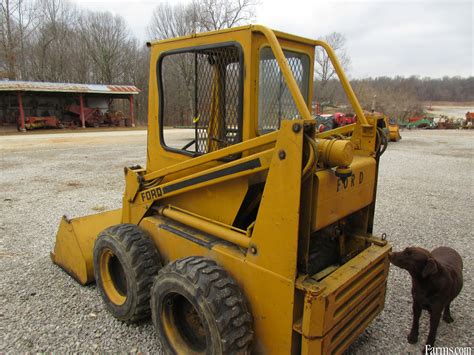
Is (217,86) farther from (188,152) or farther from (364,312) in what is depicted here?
(364,312)

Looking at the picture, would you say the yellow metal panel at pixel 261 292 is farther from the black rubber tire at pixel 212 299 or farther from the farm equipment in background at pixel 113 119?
the farm equipment in background at pixel 113 119

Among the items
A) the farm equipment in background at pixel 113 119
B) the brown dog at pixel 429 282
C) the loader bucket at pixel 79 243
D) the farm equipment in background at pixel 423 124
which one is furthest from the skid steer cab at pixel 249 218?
the farm equipment in background at pixel 423 124

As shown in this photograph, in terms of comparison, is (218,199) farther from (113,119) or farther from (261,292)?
(113,119)

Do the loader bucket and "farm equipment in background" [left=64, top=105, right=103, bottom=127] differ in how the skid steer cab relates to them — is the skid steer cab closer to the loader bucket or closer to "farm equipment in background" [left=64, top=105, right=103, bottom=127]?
the loader bucket

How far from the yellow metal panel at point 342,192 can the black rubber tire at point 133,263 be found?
1.43m

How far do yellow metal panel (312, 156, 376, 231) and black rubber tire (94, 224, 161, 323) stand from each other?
143 cm

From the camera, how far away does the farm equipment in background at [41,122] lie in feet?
76.7

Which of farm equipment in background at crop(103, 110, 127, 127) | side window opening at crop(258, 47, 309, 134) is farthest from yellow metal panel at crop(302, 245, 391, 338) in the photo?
farm equipment in background at crop(103, 110, 127, 127)

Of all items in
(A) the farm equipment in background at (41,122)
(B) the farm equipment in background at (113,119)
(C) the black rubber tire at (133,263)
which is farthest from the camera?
(B) the farm equipment in background at (113,119)

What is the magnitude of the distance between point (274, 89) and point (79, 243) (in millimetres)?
2492

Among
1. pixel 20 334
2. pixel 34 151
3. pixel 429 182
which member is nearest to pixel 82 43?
pixel 34 151

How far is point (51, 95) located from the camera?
2603 cm

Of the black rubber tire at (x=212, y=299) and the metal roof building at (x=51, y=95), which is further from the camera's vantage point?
the metal roof building at (x=51, y=95)

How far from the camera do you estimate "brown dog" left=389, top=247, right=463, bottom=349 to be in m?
2.62
